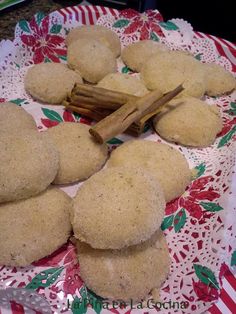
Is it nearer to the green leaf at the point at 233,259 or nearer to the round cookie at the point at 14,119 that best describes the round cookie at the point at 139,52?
the round cookie at the point at 14,119

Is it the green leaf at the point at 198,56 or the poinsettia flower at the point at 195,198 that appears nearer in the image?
the poinsettia flower at the point at 195,198

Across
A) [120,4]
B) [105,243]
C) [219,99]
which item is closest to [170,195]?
[105,243]

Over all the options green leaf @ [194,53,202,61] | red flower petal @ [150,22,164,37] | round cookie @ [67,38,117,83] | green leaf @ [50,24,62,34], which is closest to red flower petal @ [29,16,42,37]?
green leaf @ [50,24,62,34]

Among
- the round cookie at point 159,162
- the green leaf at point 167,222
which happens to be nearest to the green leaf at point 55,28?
the round cookie at point 159,162

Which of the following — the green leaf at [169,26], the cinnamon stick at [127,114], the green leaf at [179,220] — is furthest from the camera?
the green leaf at [169,26]

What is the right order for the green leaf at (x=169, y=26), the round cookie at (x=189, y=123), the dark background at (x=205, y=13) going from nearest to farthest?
the round cookie at (x=189, y=123) → the green leaf at (x=169, y=26) → the dark background at (x=205, y=13)

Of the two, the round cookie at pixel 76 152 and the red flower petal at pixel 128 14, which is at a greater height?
the red flower petal at pixel 128 14
